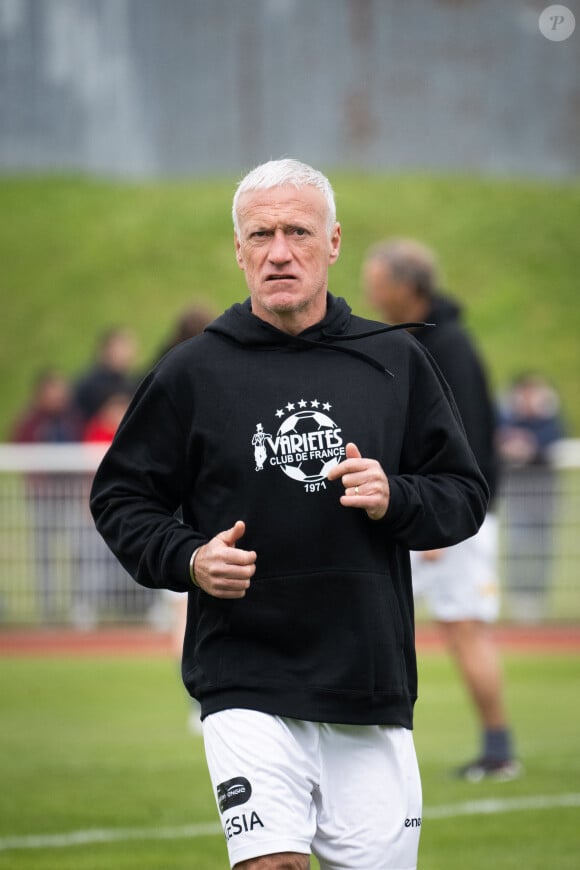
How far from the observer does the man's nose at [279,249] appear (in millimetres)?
4035

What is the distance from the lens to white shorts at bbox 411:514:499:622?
26.7 ft

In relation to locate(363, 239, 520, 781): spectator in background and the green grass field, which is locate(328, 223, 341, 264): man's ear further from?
locate(363, 239, 520, 781): spectator in background

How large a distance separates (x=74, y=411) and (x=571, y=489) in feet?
17.0

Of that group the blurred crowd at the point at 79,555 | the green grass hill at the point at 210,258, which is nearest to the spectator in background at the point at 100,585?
the blurred crowd at the point at 79,555

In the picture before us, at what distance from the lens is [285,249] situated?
4039 millimetres

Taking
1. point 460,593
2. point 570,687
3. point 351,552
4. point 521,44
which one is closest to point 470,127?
point 521,44

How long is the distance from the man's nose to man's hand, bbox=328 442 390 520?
0.55 m

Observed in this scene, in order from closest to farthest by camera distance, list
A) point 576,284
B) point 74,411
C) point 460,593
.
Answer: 1. point 460,593
2. point 74,411
3. point 576,284

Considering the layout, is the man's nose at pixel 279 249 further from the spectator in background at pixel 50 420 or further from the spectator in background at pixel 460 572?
the spectator in background at pixel 50 420

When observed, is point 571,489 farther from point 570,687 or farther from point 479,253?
point 479,253

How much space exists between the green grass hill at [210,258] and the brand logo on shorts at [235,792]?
86.1ft

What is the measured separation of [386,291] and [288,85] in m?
29.9

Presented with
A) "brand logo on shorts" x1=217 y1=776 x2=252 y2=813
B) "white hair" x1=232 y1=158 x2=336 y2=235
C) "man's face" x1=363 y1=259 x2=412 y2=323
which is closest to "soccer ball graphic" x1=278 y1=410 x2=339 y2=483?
"white hair" x1=232 y1=158 x2=336 y2=235

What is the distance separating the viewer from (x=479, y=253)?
35.0 metres
